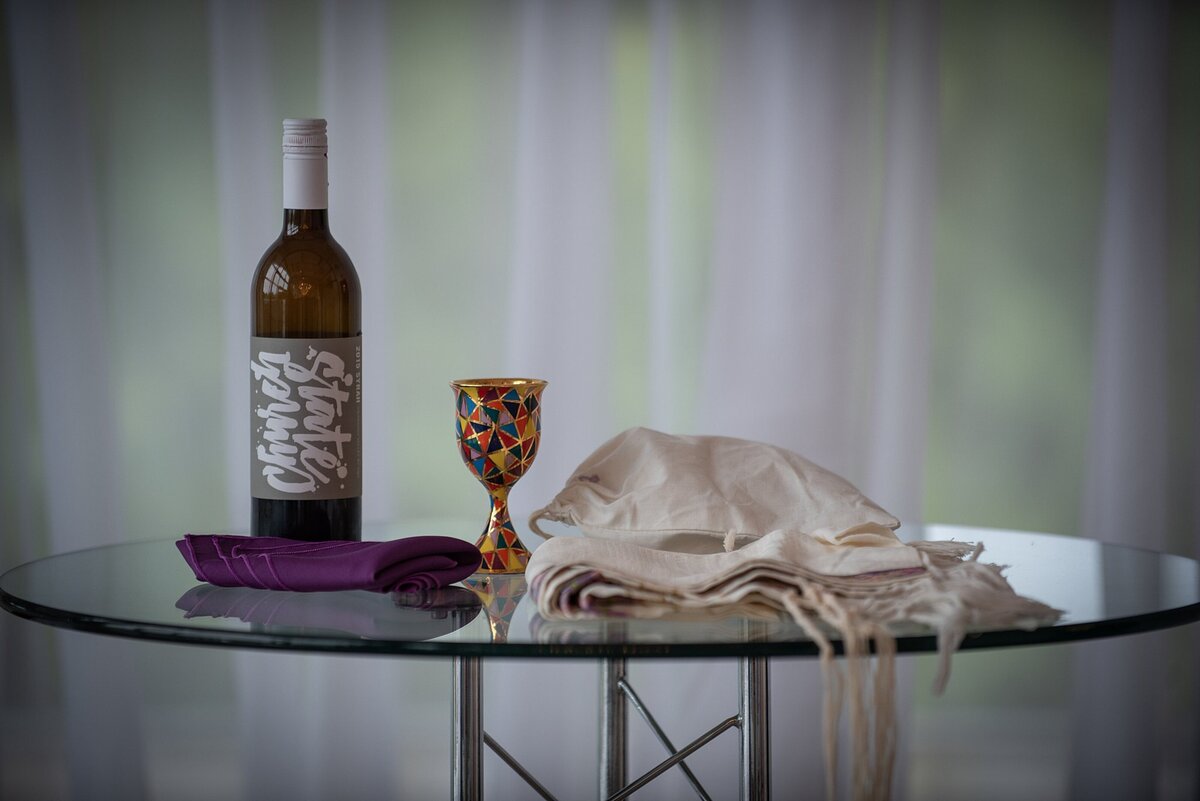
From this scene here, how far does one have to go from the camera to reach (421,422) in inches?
73.7

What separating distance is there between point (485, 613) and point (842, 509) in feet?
1.12

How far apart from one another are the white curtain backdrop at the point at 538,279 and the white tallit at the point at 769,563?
683 mm

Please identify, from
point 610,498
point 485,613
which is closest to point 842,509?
point 610,498

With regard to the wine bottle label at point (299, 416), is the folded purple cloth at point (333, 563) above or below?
below

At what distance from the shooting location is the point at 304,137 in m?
0.97

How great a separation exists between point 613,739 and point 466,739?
0.24 meters

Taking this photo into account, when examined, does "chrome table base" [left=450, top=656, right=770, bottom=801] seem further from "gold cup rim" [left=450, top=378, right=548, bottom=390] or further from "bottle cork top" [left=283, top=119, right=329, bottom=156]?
"bottle cork top" [left=283, top=119, right=329, bottom=156]

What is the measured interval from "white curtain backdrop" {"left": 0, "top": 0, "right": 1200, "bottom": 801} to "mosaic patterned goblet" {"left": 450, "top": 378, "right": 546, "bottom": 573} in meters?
0.77

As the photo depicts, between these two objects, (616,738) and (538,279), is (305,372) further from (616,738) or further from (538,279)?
(538,279)

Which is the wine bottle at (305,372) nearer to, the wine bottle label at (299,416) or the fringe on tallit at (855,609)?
the wine bottle label at (299,416)

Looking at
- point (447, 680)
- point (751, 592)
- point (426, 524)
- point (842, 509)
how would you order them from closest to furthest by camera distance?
point (751, 592), point (842, 509), point (426, 524), point (447, 680)

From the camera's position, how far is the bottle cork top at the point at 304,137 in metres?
0.97

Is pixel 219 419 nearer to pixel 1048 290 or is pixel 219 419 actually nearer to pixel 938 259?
pixel 938 259

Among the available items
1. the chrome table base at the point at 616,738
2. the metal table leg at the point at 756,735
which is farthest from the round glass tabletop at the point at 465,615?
the metal table leg at the point at 756,735
